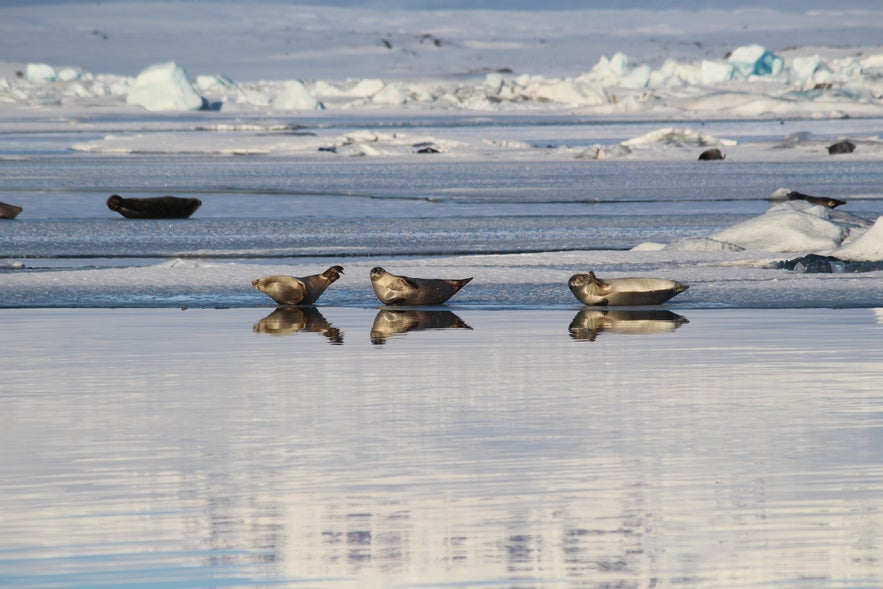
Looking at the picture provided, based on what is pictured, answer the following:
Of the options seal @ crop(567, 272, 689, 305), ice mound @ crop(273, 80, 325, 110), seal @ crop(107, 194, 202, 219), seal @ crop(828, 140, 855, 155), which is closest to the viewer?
seal @ crop(567, 272, 689, 305)

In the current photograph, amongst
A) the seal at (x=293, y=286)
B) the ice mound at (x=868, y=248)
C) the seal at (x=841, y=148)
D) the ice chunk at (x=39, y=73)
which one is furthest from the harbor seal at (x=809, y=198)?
the ice chunk at (x=39, y=73)

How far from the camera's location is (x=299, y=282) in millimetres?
7359

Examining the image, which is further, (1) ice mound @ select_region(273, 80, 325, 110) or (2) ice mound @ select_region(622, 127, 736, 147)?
(1) ice mound @ select_region(273, 80, 325, 110)

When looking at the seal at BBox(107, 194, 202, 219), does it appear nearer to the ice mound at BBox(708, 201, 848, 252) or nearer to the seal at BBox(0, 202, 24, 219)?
the seal at BBox(0, 202, 24, 219)

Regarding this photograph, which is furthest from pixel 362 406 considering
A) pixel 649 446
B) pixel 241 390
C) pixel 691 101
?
pixel 691 101

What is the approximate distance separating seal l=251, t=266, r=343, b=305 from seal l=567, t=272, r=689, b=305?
3.72 feet

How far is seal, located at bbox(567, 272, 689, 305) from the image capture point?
23.5ft

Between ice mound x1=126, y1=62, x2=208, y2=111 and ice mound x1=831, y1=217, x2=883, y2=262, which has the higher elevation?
ice mound x1=126, y1=62, x2=208, y2=111

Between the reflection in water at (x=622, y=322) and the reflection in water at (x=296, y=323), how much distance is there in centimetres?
98

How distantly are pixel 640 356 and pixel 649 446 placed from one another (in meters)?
1.61

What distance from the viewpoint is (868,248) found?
8773 mm

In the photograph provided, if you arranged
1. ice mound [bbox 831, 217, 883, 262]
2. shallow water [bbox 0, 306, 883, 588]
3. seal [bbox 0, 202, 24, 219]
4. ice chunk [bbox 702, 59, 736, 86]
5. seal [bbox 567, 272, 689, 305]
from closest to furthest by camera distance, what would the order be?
1. shallow water [bbox 0, 306, 883, 588]
2. seal [bbox 567, 272, 689, 305]
3. ice mound [bbox 831, 217, 883, 262]
4. seal [bbox 0, 202, 24, 219]
5. ice chunk [bbox 702, 59, 736, 86]

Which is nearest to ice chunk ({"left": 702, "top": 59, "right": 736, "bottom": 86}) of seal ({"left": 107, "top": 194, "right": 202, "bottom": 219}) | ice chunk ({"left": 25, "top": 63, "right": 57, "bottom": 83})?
ice chunk ({"left": 25, "top": 63, "right": 57, "bottom": 83})

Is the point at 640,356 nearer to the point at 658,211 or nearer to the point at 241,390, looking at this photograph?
the point at 241,390
